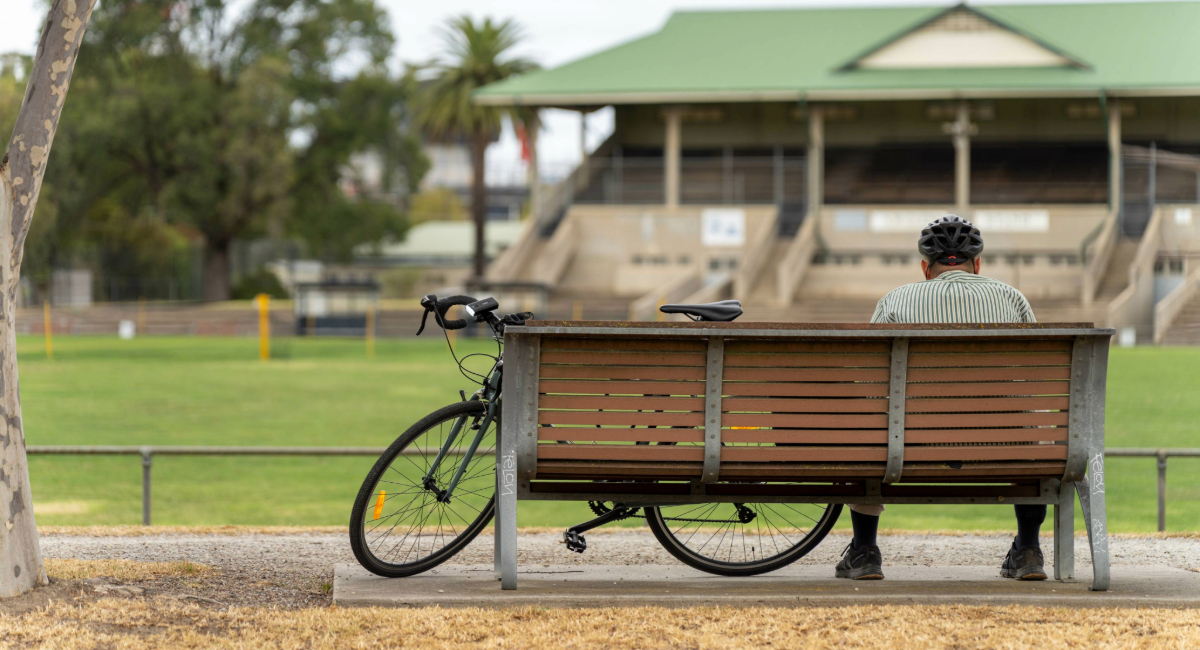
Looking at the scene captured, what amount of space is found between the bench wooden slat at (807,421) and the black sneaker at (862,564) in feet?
2.34

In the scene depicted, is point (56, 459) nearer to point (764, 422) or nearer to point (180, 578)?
point (180, 578)

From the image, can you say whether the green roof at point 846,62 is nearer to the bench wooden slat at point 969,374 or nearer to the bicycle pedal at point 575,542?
the bench wooden slat at point 969,374

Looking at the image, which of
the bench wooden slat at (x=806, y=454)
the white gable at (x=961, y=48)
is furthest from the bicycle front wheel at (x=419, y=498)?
the white gable at (x=961, y=48)

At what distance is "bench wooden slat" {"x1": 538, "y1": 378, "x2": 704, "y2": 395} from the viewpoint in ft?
16.2

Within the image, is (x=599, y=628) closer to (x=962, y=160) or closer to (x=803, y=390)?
(x=803, y=390)

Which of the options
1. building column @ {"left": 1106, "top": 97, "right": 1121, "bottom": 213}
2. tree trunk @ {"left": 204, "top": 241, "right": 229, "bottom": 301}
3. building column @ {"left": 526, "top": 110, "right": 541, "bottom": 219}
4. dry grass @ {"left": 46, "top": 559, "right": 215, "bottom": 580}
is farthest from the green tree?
dry grass @ {"left": 46, "top": 559, "right": 215, "bottom": 580}

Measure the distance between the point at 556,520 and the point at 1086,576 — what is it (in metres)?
6.06

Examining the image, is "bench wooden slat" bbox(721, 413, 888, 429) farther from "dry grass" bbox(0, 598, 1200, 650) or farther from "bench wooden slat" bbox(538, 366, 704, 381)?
"dry grass" bbox(0, 598, 1200, 650)

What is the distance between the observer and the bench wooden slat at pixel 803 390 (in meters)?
4.96

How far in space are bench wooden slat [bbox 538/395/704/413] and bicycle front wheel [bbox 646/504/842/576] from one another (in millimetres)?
634

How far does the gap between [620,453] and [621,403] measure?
182 millimetres

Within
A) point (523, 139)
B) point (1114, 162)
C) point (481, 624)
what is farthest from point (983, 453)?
point (523, 139)

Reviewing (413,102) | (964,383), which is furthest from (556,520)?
(413,102)

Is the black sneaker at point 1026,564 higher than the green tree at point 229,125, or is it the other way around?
the green tree at point 229,125
